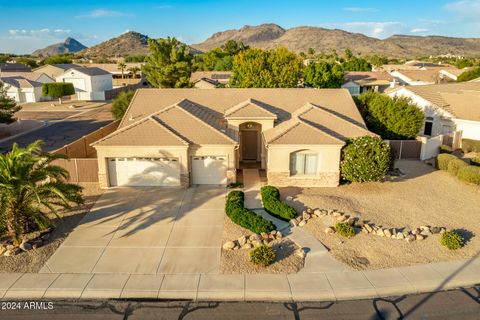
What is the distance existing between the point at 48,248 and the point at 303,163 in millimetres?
14017

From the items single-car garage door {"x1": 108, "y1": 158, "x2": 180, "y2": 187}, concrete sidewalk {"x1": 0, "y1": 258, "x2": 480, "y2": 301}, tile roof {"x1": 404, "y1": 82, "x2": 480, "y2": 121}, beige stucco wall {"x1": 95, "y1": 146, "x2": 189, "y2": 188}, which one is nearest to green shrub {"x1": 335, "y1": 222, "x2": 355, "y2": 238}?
concrete sidewalk {"x1": 0, "y1": 258, "x2": 480, "y2": 301}

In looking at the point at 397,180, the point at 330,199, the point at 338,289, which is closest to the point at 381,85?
the point at 397,180

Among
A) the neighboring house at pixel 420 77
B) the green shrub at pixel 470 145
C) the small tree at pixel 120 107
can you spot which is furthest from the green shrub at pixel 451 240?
the neighboring house at pixel 420 77

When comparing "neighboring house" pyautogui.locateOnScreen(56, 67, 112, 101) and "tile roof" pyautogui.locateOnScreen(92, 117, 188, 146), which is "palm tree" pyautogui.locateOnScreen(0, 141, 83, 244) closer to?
"tile roof" pyautogui.locateOnScreen(92, 117, 188, 146)

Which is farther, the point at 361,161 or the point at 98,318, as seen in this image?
the point at 361,161

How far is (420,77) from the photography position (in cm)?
6844

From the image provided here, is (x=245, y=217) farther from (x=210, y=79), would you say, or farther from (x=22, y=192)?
(x=210, y=79)

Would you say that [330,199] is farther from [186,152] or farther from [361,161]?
[186,152]

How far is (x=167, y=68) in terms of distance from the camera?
1837 inches

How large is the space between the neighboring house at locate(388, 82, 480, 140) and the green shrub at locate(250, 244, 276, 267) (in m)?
25.7

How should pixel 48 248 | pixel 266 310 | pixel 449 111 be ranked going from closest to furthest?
pixel 266 310, pixel 48 248, pixel 449 111

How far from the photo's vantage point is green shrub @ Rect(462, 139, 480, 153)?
28.9 meters

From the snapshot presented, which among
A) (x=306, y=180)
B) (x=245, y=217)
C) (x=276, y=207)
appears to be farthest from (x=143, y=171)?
(x=306, y=180)

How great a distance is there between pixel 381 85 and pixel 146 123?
55.8 metres
